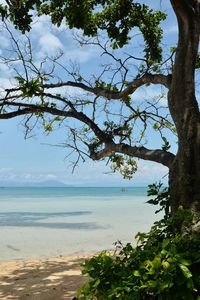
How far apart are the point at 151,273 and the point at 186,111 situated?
243cm

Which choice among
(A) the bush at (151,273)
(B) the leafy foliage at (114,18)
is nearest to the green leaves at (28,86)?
(B) the leafy foliage at (114,18)

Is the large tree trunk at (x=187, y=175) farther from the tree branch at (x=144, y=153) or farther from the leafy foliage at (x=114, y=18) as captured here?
the leafy foliage at (x=114, y=18)

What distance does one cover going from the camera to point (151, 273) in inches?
122

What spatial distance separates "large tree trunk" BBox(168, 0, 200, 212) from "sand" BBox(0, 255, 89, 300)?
2531 millimetres

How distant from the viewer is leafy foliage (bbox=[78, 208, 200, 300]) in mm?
3061

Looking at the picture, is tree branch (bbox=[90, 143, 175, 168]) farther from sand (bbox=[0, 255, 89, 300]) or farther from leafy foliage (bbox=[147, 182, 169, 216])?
sand (bbox=[0, 255, 89, 300])

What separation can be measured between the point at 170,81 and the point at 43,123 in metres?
3.59

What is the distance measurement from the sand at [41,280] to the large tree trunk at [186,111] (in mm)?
2531

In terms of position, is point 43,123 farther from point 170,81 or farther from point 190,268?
point 190,268

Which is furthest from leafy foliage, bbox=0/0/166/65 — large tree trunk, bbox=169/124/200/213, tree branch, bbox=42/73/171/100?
large tree trunk, bbox=169/124/200/213

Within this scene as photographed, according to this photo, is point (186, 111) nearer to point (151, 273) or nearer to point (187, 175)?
point (187, 175)

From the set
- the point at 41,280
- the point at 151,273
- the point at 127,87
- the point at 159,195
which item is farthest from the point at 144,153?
the point at 41,280

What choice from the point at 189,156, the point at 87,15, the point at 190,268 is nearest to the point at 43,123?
the point at 87,15

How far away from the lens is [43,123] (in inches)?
337
